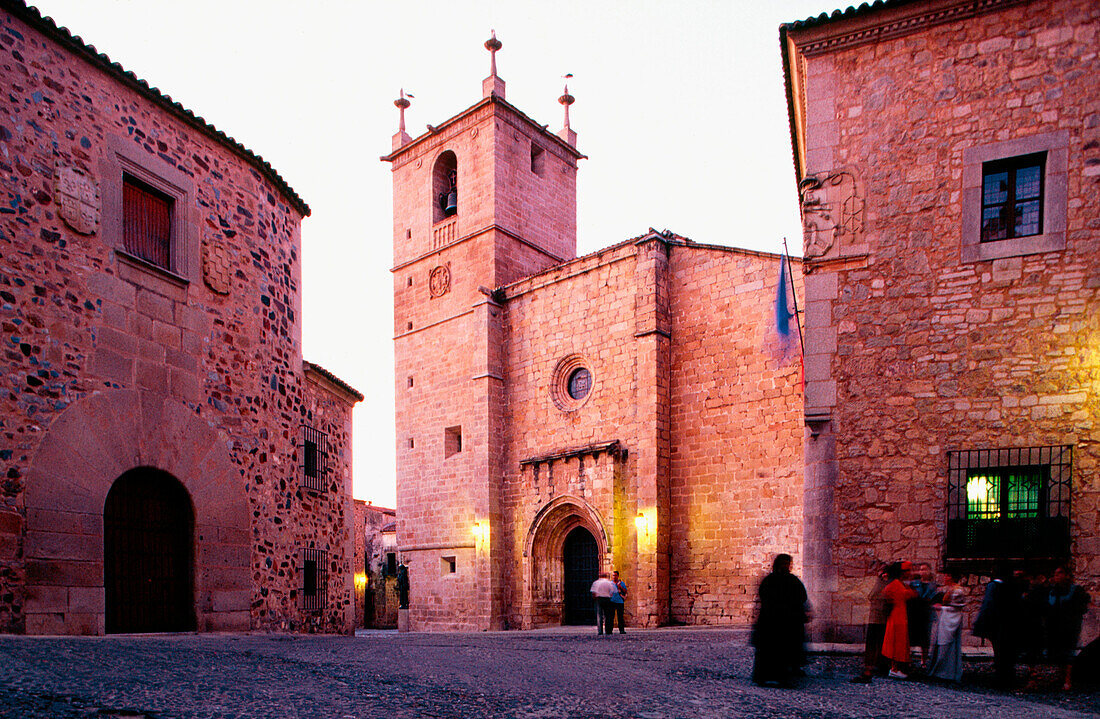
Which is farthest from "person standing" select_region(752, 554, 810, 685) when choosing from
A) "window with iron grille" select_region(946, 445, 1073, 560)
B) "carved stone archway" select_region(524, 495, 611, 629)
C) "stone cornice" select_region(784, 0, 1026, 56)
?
"carved stone archway" select_region(524, 495, 611, 629)

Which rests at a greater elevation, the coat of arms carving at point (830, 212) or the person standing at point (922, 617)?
the coat of arms carving at point (830, 212)

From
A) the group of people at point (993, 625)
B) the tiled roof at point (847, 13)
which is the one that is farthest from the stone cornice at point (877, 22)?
the group of people at point (993, 625)

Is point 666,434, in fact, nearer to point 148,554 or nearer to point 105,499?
point 148,554

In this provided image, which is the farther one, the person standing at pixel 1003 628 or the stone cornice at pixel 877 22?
the stone cornice at pixel 877 22

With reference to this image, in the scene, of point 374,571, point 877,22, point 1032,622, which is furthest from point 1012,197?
→ point 374,571

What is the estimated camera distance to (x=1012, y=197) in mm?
10328

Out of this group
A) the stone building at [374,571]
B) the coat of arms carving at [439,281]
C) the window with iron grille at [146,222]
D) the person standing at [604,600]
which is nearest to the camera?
the window with iron grille at [146,222]

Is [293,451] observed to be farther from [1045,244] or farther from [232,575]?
[1045,244]

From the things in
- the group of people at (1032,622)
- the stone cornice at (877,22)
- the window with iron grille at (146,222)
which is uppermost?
the stone cornice at (877,22)

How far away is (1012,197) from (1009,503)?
3726mm

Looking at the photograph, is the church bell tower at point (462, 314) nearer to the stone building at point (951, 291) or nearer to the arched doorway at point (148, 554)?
the arched doorway at point (148, 554)

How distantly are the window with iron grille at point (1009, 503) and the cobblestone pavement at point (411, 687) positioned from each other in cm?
140

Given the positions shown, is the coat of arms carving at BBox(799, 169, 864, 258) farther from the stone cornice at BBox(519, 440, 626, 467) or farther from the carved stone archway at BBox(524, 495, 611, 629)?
the carved stone archway at BBox(524, 495, 611, 629)

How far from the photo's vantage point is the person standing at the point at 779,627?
7.22 meters
